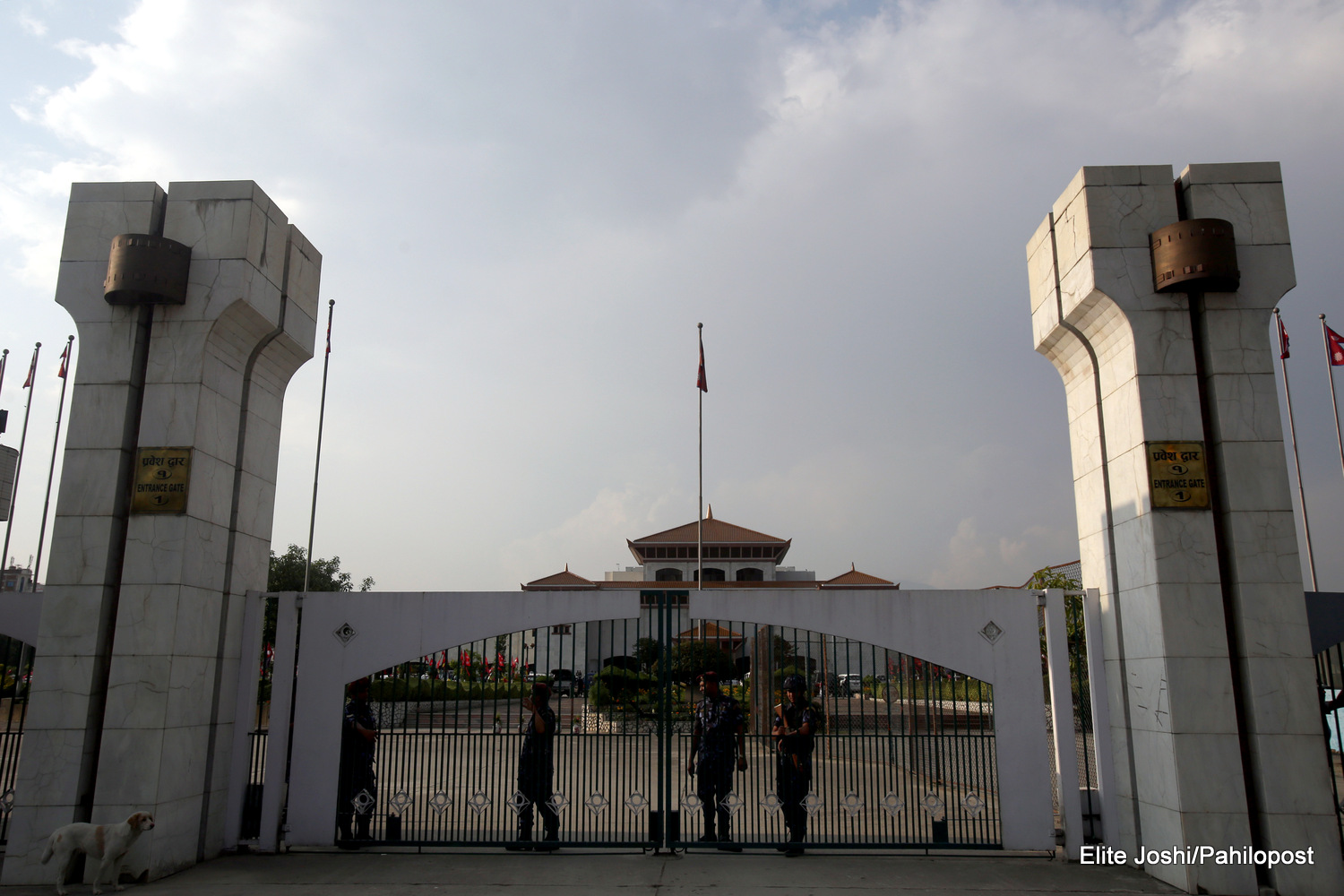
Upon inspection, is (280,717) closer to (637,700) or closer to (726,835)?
(637,700)

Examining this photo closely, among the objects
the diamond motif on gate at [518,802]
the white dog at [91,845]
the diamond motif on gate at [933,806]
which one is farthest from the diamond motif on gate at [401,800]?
the diamond motif on gate at [933,806]

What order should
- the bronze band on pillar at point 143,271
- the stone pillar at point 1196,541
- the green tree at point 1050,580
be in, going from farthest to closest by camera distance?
1. the green tree at point 1050,580
2. the bronze band on pillar at point 143,271
3. the stone pillar at point 1196,541

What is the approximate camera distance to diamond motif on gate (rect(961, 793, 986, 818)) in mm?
7934

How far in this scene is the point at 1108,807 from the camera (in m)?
7.73

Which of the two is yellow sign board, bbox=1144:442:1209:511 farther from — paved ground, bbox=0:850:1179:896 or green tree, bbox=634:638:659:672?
green tree, bbox=634:638:659:672

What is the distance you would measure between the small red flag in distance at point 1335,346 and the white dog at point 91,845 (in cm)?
1687

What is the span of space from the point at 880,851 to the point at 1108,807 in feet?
6.88

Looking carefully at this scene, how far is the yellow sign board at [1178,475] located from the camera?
736 cm

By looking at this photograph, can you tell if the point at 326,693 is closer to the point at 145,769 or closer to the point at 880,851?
the point at 145,769

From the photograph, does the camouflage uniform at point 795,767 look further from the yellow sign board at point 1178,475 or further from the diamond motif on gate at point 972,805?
the yellow sign board at point 1178,475

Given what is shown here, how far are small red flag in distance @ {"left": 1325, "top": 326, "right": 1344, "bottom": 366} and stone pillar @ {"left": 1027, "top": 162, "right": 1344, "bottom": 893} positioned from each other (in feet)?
24.9

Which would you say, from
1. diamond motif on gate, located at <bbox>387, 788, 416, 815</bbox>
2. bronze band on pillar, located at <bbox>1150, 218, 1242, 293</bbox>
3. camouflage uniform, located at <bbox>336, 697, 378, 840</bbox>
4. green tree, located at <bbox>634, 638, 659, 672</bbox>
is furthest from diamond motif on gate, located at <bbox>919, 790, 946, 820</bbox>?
camouflage uniform, located at <bbox>336, 697, 378, 840</bbox>

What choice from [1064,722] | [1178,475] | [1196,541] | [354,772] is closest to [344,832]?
[354,772]

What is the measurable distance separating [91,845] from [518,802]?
344 centimetres
